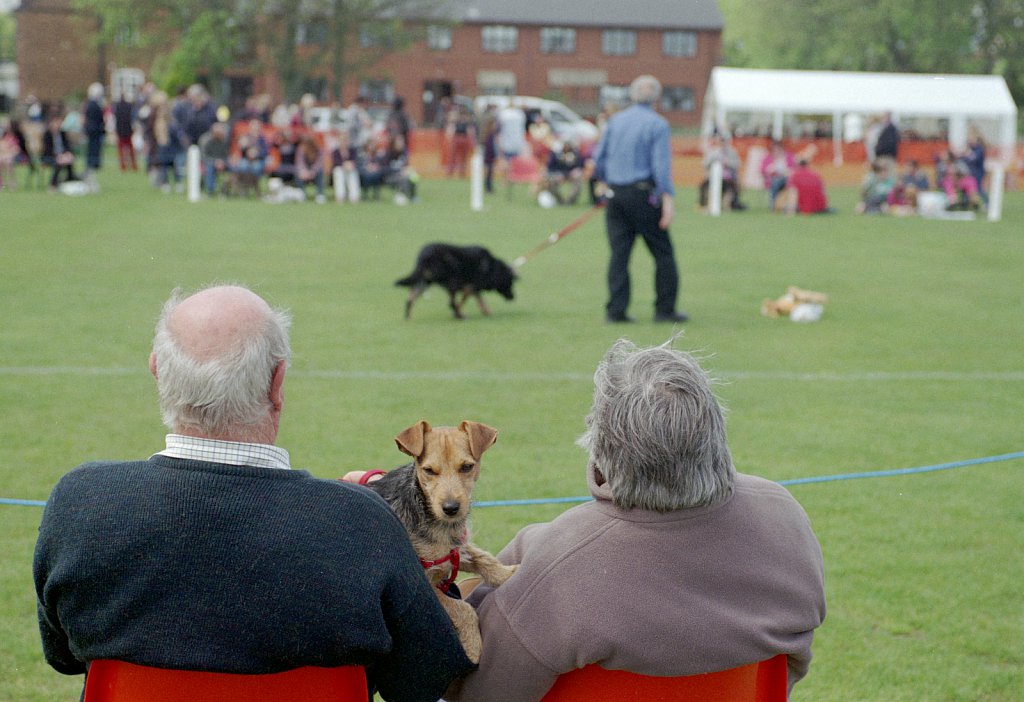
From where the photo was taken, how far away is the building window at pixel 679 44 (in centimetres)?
7544

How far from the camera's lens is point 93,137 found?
2656 cm

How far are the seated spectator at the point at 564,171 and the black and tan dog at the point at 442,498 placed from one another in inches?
953

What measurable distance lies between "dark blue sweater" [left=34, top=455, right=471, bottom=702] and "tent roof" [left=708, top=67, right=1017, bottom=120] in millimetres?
33848

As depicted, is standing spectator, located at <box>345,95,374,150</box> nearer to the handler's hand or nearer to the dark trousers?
the dark trousers

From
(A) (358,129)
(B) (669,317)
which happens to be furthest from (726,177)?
(B) (669,317)

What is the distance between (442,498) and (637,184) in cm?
Result: 874

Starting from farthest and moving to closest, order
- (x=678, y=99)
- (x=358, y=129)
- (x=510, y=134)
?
(x=678, y=99), (x=510, y=134), (x=358, y=129)

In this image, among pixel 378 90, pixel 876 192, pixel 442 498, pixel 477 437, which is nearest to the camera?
pixel 442 498

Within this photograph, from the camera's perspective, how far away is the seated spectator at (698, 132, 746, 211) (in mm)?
26594

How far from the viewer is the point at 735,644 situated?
2543 mm

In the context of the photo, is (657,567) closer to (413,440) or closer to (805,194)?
(413,440)

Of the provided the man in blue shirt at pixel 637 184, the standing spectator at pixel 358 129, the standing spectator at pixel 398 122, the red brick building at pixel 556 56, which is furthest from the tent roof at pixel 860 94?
the red brick building at pixel 556 56

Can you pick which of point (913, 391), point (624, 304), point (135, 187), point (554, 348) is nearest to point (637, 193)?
point (624, 304)

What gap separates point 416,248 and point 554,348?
7917mm
